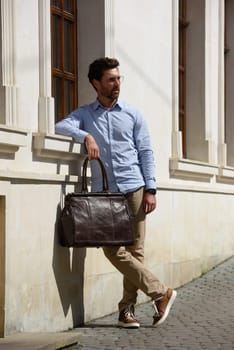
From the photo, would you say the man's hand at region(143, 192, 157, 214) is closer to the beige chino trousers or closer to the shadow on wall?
the beige chino trousers

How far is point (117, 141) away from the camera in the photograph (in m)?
8.34

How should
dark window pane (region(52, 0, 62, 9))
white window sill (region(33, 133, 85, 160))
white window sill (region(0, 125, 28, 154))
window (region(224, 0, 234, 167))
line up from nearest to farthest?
white window sill (region(0, 125, 28, 154)) → white window sill (region(33, 133, 85, 160)) → dark window pane (region(52, 0, 62, 9)) → window (region(224, 0, 234, 167))

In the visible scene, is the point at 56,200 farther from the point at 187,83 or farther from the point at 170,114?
the point at 187,83

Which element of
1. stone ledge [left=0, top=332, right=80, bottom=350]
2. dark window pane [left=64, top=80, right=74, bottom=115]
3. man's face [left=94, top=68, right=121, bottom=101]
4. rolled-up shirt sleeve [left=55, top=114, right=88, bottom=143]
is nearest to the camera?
stone ledge [left=0, top=332, right=80, bottom=350]

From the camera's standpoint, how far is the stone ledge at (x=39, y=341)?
659 centimetres

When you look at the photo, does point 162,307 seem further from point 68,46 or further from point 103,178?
point 68,46

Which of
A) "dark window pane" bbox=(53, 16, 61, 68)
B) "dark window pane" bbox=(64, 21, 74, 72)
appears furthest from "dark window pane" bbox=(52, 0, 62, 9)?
"dark window pane" bbox=(64, 21, 74, 72)

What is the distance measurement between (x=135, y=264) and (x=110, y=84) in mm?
1487

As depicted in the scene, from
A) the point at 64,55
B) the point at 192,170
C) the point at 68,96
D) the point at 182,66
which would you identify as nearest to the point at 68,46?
the point at 64,55

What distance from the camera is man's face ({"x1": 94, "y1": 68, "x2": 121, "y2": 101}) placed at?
→ 8266 mm

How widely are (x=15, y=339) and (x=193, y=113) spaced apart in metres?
6.43

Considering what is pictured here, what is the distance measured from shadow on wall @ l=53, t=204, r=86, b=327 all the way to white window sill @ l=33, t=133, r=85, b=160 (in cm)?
43

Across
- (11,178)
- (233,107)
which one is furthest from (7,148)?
(233,107)

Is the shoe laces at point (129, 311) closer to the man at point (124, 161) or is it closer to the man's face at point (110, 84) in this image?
the man at point (124, 161)
